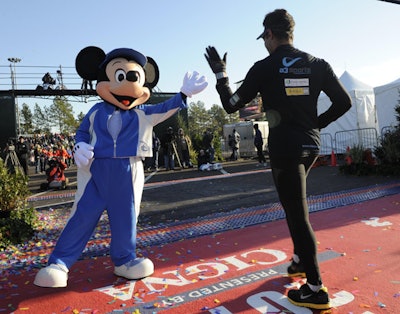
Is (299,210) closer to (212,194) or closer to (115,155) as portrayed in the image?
(115,155)

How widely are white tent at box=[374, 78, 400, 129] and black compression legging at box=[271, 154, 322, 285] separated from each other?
472 inches

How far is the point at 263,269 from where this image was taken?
298 cm

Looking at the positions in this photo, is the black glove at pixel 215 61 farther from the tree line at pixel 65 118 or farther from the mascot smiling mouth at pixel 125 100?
the tree line at pixel 65 118

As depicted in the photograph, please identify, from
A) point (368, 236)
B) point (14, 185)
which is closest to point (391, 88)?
point (368, 236)

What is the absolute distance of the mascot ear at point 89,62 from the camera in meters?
3.41

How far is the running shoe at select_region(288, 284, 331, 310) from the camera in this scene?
222 centimetres

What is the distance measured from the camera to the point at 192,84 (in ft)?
10.8

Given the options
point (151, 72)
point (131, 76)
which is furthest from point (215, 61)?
point (151, 72)

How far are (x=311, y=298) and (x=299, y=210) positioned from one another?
1.89 ft

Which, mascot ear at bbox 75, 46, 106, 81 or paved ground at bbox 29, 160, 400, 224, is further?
paved ground at bbox 29, 160, 400, 224

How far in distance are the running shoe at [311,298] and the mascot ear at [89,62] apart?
8.78 ft

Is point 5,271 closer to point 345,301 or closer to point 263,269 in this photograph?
point 263,269

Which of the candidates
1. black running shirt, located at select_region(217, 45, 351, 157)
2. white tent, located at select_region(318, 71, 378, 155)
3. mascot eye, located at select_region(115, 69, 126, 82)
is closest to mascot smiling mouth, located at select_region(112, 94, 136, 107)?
mascot eye, located at select_region(115, 69, 126, 82)

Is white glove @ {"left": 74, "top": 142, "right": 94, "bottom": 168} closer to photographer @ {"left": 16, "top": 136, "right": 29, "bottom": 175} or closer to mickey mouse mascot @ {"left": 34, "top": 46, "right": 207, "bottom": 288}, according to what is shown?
mickey mouse mascot @ {"left": 34, "top": 46, "right": 207, "bottom": 288}
